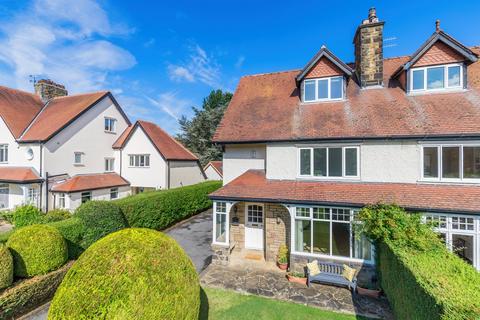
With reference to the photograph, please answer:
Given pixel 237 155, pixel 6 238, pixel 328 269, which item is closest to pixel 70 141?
pixel 6 238

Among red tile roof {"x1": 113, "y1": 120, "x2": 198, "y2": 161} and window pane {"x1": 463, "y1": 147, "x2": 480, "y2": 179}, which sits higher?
red tile roof {"x1": 113, "y1": 120, "x2": 198, "y2": 161}

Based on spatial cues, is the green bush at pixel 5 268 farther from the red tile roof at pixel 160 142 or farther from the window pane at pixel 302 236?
the red tile roof at pixel 160 142

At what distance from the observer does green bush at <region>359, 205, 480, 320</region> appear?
4.85m

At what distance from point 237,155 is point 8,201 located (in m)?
23.8

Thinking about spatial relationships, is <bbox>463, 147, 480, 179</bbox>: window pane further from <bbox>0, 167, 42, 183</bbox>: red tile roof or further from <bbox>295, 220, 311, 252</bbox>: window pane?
<bbox>0, 167, 42, 183</bbox>: red tile roof

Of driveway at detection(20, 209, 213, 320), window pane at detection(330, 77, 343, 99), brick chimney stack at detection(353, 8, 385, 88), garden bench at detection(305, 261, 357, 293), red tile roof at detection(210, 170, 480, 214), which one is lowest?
driveway at detection(20, 209, 213, 320)

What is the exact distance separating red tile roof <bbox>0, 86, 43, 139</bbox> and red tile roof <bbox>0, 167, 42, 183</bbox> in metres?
3.31

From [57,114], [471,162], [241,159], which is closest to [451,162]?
[471,162]

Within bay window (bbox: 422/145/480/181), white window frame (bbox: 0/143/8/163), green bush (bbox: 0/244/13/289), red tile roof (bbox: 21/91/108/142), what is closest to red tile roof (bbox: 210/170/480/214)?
bay window (bbox: 422/145/480/181)

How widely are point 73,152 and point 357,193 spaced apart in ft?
84.5

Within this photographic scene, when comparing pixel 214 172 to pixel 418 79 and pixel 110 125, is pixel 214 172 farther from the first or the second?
pixel 418 79

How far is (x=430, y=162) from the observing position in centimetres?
1158

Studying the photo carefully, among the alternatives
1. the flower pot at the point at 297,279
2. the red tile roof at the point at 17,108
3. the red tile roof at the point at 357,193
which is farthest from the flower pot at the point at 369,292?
the red tile roof at the point at 17,108

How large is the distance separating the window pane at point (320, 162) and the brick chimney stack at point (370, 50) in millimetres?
5731
